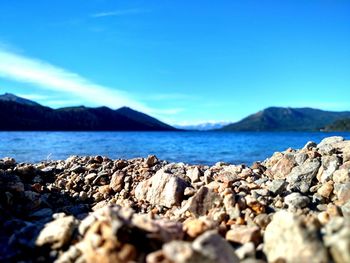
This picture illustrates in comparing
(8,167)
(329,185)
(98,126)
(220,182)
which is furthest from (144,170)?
(98,126)

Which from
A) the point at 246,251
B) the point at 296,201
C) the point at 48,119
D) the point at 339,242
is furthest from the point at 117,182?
the point at 48,119

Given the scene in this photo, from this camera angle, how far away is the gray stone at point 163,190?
33.0ft

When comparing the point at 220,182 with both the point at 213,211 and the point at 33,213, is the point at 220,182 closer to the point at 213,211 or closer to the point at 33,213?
the point at 213,211

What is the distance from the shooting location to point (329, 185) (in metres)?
9.83

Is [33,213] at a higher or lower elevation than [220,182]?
lower

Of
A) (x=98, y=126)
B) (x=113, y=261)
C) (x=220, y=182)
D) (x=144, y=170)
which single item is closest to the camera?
(x=113, y=261)

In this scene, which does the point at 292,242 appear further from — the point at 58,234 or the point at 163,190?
the point at 163,190

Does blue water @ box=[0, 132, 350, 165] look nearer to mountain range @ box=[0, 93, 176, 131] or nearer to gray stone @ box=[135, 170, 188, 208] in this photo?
gray stone @ box=[135, 170, 188, 208]

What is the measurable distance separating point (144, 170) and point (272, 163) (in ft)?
13.0

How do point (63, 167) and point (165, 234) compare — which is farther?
point (63, 167)

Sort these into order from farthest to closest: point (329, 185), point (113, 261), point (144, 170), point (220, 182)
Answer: point (144, 170)
point (220, 182)
point (329, 185)
point (113, 261)

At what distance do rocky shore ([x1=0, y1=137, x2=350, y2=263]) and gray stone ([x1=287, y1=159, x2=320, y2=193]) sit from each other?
0.09 feet

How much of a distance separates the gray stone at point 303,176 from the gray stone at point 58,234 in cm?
576

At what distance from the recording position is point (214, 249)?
17.5ft
